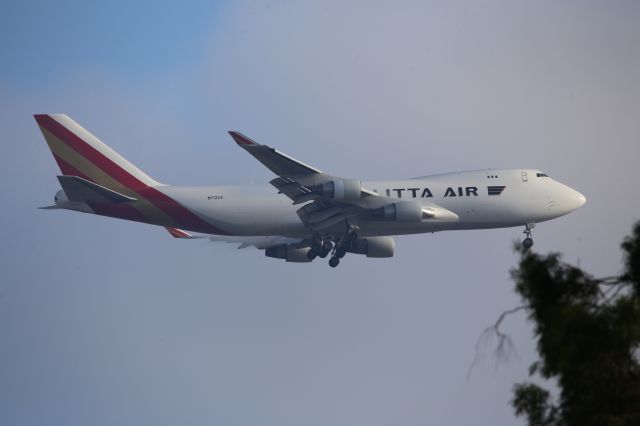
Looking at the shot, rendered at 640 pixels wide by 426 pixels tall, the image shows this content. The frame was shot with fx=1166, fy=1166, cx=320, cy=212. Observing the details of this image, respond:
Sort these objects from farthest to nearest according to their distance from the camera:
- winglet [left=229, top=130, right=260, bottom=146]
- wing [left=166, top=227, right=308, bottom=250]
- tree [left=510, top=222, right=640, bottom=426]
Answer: wing [left=166, top=227, right=308, bottom=250], winglet [left=229, top=130, right=260, bottom=146], tree [left=510, top=222, right=640, bottom=426]

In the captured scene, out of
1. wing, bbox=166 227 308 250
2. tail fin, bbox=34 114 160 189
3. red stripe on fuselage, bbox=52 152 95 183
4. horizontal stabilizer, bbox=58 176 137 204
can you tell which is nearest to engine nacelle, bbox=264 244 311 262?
wing, bbox=166 227 308 250

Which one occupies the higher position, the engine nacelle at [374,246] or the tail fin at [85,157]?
the tail fin at [85,157]

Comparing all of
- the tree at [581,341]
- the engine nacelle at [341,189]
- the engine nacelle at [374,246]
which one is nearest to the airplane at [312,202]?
the engine nacelle at [341,189]

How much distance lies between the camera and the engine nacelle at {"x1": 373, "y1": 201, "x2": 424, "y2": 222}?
214 ft

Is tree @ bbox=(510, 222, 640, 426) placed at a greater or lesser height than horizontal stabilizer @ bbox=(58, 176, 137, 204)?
lesser

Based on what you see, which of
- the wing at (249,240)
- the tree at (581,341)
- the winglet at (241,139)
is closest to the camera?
the tree at (581,341)

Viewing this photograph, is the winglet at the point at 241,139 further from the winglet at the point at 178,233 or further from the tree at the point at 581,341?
the tree at the point at 581,341

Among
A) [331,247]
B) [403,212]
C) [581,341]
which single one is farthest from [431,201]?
[581,341]

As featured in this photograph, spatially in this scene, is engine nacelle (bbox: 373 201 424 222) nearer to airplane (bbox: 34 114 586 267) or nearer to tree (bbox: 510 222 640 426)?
airplane (bbox: 34 114 586 267)

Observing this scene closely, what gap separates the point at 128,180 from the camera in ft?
220

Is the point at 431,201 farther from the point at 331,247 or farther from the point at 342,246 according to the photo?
the point at 331,247

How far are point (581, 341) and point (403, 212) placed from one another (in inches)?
1582

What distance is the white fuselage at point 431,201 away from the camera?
66.4 m

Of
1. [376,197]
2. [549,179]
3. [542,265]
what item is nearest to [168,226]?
[376,197]
